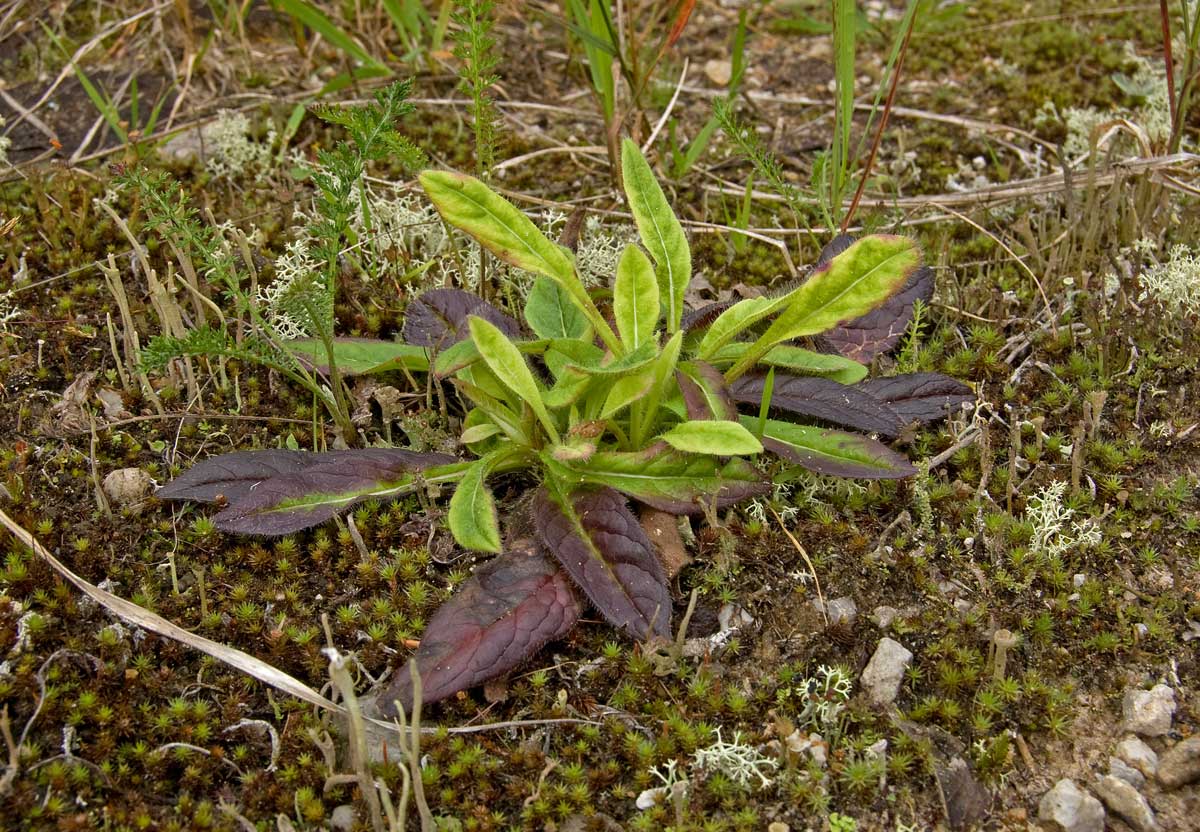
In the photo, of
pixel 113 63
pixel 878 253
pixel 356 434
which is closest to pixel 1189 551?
pixel 878 253

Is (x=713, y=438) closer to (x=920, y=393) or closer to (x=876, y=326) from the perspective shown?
(x=920, y=393)

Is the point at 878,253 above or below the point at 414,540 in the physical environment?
above

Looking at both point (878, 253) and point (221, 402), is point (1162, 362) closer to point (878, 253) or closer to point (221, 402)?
point (878, 253)

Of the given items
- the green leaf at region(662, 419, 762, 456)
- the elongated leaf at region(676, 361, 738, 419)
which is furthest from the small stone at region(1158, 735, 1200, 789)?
the elongated leaf at region(676, 361, 738, 419)

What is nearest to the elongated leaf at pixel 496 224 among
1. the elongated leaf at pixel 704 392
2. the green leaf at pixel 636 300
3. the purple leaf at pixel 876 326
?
the green leaf at pixel 636 300

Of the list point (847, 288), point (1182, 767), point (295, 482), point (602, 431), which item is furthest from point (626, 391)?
point (1182, 767)

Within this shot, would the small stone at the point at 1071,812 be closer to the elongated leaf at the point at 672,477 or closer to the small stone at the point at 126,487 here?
the elongated leaf at the point at 672,477

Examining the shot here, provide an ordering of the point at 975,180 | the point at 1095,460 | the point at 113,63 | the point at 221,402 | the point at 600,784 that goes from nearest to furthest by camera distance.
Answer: the point at 600,784 → the point at 1095,460 → the point at 221,402 → the point at 975,180 → the point at 113,63
